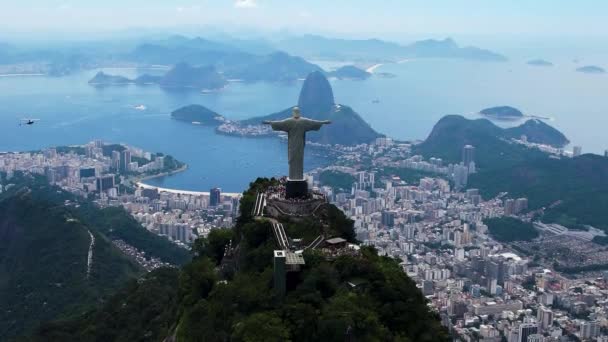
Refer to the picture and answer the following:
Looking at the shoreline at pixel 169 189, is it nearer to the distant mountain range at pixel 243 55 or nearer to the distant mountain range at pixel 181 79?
the distant mountain range at pixel 181 79

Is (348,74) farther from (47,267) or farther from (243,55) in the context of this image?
(47,267)

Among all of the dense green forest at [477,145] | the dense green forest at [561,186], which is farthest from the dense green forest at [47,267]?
the dense green forest at [477,145]

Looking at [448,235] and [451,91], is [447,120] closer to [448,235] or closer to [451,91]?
[448,235]

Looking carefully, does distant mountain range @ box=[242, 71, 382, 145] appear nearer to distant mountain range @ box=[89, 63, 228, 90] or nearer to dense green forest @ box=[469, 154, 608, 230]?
dense green forest @ box=[469, 154, 608, 230]

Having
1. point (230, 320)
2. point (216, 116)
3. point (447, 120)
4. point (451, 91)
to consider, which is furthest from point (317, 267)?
point (451, 91)

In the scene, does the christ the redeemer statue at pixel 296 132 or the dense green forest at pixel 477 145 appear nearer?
the christ the redeemer statue at pixel 296 132

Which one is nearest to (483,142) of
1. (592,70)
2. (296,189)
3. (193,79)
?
→ (296,189)
